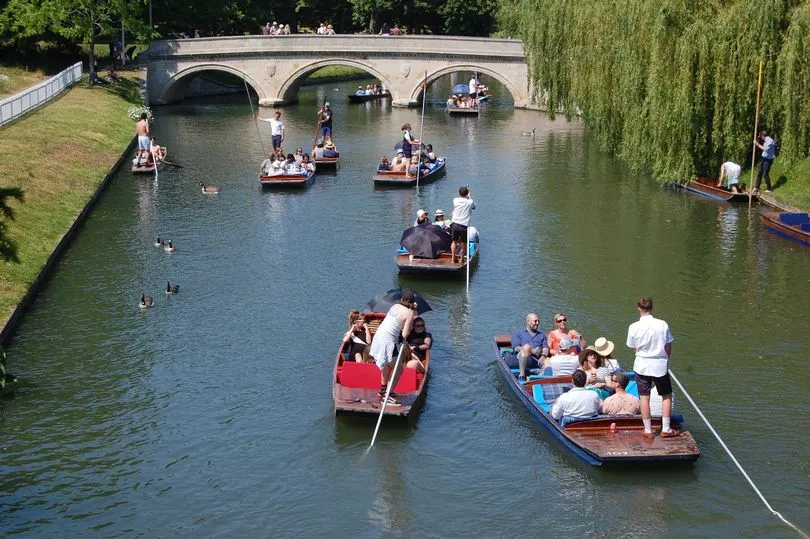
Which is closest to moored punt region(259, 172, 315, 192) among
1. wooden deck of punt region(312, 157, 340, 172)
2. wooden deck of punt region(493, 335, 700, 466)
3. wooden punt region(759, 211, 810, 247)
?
wooden deck of punt region(312, 157, 340, 172)

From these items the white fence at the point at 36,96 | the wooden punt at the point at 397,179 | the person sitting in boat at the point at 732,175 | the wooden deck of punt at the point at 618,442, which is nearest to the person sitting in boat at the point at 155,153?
the white fence at the point at 36,96

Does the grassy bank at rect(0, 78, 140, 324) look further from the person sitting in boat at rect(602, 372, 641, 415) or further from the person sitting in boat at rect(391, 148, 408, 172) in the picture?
the person sitting in boat at rect(602, 372, 641, 415)

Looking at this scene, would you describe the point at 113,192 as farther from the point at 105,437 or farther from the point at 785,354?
the point at 785,354

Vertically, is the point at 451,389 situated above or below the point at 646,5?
below

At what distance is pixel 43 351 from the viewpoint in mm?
21234

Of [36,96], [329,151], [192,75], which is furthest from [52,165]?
[192,75]

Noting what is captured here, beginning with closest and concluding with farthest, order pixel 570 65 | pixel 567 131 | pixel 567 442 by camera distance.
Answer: pixel 567 442 → pixel 570 65 → pixel 567 131

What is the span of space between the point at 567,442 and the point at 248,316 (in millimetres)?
9188

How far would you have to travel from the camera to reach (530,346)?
752 inches

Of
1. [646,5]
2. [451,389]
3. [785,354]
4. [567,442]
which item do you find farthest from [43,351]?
[646,5]

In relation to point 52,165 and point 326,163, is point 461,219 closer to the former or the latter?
point 326,163

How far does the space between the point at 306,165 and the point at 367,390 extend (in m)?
22.0

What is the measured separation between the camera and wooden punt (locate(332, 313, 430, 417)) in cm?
1748

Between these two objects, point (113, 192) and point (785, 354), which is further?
point (113, 192)
